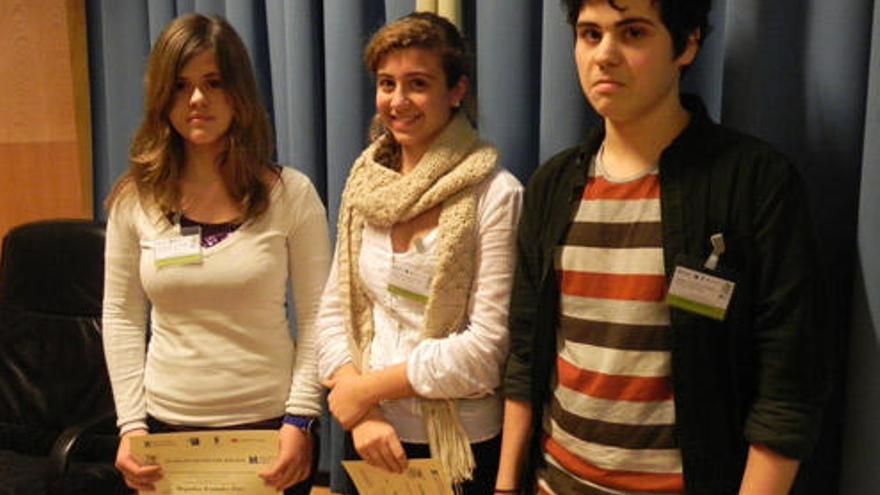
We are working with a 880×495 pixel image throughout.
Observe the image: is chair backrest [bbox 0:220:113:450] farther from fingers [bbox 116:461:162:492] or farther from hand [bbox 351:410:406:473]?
hand [bbox 351:410:406:473]

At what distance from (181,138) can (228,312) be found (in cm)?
37

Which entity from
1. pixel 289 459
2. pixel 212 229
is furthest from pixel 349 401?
pixel 212 229

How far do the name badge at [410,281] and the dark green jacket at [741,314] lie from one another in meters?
0.43

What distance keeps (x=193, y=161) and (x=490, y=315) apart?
70 cm

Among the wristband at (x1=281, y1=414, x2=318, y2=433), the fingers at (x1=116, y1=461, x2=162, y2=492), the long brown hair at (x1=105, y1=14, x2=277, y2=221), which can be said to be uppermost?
the long brown hair at (x1=105, y1=14, x2=277, y2=221)

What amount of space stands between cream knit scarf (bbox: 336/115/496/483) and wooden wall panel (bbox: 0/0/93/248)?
1.58m

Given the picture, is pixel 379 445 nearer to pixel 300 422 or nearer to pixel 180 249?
pixel 300 422

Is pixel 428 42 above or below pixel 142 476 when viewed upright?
above

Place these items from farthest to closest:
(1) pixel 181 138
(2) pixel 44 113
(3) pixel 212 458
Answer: (2) pixel 44 113 → (1) pixel 181 138 → (3) pixel 212 458

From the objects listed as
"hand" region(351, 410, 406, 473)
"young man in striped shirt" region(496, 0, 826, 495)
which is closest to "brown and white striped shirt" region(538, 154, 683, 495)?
"young man in striped shirt" region(496, 0, 826, 495)

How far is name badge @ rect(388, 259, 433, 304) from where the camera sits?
132 centimetres

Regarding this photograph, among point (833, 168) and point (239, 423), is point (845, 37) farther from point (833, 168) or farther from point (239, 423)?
point (239, 423)

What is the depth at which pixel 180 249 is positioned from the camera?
146cm

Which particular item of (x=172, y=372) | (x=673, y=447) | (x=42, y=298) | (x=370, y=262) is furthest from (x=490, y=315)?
(x=42, y=298)
